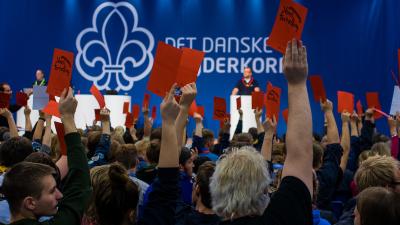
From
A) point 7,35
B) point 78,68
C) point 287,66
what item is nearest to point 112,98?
point 78,68

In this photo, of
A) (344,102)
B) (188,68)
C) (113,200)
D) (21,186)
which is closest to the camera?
(21,186)

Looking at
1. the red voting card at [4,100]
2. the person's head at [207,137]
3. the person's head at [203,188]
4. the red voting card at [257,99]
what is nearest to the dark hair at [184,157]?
the person's head at [203,188]

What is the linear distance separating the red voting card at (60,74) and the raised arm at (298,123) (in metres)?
1.81

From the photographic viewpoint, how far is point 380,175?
275cm

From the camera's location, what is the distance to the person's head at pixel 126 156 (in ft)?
13.0

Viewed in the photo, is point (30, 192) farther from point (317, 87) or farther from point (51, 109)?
point (317, 87)

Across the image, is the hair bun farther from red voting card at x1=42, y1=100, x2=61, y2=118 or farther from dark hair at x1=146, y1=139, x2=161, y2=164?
red voting card at x1=42, y1=100, x2=61, y2=118

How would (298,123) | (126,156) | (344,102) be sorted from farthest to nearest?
(344,102)
(126,156)
(298,123)

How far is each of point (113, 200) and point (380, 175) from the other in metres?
1.30

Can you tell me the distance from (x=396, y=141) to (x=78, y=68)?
11.1 m

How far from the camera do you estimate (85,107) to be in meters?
10.9

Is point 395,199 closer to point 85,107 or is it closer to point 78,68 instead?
point 85,107

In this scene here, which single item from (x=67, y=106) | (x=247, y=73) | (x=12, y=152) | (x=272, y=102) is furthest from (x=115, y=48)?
(x=67, y=106)

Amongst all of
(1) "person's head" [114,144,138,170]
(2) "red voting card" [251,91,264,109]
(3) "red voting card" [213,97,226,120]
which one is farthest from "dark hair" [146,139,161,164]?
(3) "red voting card" [213,97,226,120]
